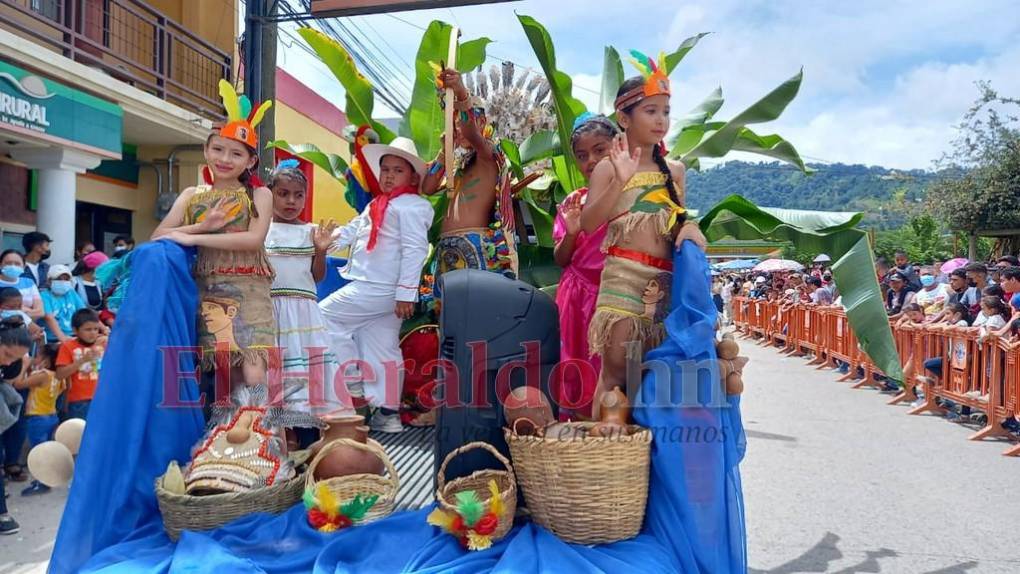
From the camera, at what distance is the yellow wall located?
1245cm

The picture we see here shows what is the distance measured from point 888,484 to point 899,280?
19.0 feet

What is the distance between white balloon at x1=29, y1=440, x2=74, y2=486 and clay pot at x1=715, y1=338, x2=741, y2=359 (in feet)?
7.34

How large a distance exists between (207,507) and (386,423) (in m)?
1.70

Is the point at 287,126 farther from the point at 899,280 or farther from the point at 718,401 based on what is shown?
the point at 718,401

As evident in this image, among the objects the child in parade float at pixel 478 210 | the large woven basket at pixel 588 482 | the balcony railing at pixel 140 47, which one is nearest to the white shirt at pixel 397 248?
the child in parade float at pixel 478 210

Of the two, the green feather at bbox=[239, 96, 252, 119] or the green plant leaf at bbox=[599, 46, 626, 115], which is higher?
the green plant leaf at bbox=[599, 46, 626, 115]

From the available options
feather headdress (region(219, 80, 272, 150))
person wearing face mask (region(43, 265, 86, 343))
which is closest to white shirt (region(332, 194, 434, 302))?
feather headdress (region(219, 80, 272, 150))

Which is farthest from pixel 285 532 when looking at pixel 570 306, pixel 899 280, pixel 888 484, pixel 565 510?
pixel 899 280

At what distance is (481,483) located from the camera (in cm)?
225

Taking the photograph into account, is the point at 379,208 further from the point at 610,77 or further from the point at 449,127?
the point at 610,77

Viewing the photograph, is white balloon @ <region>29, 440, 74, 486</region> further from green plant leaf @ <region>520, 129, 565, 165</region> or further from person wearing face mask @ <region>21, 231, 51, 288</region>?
person wearing face mask @ <region>21, 231, 51, 288</region>

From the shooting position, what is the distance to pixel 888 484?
512cm

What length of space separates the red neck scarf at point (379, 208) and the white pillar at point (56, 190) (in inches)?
256

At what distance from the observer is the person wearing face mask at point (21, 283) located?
221 inches
